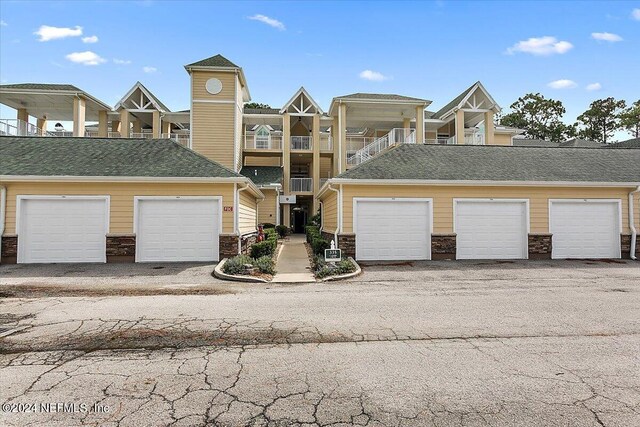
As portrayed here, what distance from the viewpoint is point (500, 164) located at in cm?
1511

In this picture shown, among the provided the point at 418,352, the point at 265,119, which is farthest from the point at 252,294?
the point at 265,119

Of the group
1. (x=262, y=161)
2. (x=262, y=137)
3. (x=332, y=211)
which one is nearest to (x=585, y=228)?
(x=332, y=211)

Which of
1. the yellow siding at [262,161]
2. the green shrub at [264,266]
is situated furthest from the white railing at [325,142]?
the green shrub at [264,266]

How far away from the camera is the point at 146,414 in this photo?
3160 millimetres

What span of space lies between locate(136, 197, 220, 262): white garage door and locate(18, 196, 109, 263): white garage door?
52.1 inches

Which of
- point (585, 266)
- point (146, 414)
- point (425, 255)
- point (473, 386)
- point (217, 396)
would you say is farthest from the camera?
point (425, 255)

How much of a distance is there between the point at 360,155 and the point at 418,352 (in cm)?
2185

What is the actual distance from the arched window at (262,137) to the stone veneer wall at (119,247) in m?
18.8

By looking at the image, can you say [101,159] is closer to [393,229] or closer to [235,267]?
[235,267]

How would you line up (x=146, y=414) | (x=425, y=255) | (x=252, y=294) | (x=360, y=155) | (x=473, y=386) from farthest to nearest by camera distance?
(x=360, y=155)
(x=425, y=255)
(x=252, y=294)
(x=473, y=386)
(x=146, y=414)

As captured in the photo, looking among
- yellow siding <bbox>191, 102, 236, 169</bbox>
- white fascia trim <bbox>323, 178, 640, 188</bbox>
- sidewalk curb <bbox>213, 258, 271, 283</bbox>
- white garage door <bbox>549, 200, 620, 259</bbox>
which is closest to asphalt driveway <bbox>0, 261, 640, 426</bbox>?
sidewalk curb <bbox>213, 258, 271, 283</bbox>

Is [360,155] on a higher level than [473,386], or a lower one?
higher

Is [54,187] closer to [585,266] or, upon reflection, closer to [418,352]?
[418,352]

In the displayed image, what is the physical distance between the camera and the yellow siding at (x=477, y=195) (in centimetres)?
1319
